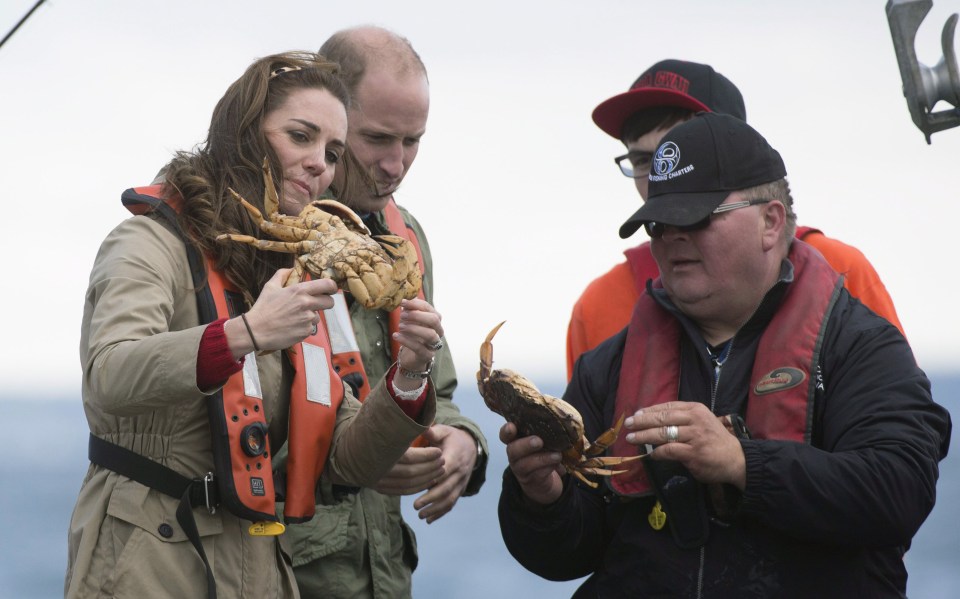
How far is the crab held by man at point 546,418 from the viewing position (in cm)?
336

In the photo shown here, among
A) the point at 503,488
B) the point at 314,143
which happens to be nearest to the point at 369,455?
the point at 503,488

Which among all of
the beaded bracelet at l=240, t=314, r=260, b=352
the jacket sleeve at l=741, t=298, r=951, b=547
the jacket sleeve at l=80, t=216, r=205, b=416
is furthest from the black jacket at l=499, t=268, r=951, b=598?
the jacket sleeve at l=80, t=216, r=205, b=416

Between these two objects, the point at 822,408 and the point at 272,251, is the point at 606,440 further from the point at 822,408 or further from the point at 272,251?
the point at 272,251

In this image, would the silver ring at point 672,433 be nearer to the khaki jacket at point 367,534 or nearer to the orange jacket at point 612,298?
the khaki jacket at point 367,534

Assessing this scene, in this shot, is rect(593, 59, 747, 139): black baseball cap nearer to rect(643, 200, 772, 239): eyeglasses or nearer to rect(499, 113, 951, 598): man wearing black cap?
rect(499, 113, 951, 598): man wearing black cap

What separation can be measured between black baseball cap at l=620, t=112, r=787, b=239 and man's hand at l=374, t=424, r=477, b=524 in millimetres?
956

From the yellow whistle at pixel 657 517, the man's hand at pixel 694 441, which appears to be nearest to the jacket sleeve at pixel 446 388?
the yellow whistle at pixel 657 517

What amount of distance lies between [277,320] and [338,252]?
1.02ft

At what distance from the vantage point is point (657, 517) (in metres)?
3.51

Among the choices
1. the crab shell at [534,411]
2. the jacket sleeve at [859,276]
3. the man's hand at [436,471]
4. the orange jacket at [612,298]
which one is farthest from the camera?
the orange jacket at [612,298]

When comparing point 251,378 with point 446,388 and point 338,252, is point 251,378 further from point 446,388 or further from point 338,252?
point 446,388

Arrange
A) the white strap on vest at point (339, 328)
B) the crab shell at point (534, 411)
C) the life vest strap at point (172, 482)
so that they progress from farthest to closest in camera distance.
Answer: the white strap on vest at point (339, 328) < the crab shell at point (534, 411) < the life vest strap at point (172, 482)

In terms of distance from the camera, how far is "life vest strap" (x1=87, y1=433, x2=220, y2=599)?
3.14 metres

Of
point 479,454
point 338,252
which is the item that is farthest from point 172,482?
point 479,454
